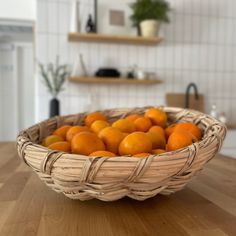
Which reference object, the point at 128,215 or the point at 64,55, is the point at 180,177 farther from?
the point at 64,55

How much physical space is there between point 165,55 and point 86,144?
2.16 m

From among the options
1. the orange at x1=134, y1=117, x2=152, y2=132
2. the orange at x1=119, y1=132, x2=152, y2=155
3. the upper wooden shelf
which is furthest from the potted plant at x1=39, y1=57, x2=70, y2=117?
the orange at x1=119, y1=132, x2=152, y2=155

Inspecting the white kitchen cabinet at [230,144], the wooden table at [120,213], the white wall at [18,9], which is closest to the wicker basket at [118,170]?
the wooden table at [120,213]

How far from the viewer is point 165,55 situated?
247 centimetres

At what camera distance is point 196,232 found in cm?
38

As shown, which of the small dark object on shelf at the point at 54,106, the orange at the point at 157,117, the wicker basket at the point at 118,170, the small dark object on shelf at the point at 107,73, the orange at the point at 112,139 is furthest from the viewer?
the small dark object on shelf at the point at 107,73

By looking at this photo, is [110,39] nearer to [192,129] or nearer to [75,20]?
[75,20]

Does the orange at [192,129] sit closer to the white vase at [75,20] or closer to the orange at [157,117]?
the orange at [157,117]

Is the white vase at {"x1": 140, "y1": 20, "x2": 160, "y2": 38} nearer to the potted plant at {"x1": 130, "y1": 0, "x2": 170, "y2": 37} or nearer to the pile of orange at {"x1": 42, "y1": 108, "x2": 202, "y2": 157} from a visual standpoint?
the potted plant at {"x1": 130, "y1": 0, "x2": 170, "y2": 37}

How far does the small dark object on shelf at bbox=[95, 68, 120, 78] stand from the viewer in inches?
88.8

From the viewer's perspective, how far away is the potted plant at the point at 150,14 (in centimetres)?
220

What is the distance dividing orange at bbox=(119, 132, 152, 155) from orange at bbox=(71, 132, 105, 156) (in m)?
0.04

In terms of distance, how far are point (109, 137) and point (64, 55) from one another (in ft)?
6.43

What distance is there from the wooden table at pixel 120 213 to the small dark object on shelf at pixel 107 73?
5.67 ft
